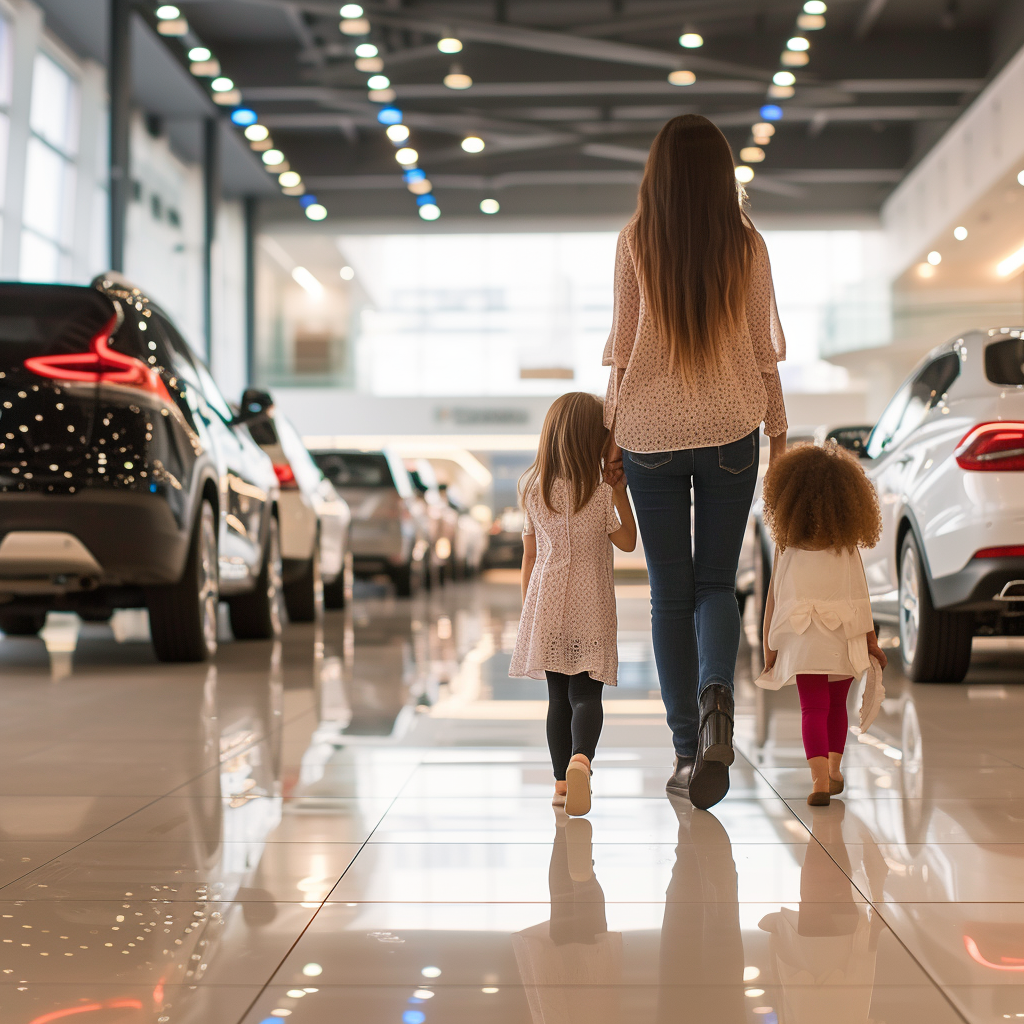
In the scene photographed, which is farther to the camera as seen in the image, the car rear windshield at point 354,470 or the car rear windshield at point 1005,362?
the car rear windshield at point 354,470

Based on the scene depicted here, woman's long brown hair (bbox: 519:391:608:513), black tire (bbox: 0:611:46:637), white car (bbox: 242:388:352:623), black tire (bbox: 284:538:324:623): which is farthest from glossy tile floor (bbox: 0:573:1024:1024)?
black tire (bbox: 284:538:324:623)

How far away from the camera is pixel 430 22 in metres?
19.1

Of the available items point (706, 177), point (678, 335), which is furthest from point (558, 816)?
point (706, 177)

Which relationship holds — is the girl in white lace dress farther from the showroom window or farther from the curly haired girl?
the showroom window

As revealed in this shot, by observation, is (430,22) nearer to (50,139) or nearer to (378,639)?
(50,139)

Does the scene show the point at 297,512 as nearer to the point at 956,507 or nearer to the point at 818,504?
the point at 956,507

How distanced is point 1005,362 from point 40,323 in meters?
4.29

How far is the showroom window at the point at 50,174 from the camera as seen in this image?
19.8 m

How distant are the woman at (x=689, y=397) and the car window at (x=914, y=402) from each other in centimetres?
286

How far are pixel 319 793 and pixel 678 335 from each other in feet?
5.07

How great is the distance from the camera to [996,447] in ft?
18.0

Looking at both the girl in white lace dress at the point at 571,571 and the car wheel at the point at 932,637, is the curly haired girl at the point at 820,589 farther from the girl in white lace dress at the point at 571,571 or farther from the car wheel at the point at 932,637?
the car wheel at the point at 932,637

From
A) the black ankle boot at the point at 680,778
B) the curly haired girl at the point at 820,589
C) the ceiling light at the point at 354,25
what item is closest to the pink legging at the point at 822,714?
the curly haired girl at the point at 820,589

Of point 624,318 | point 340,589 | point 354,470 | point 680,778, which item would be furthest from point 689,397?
point 354,470
